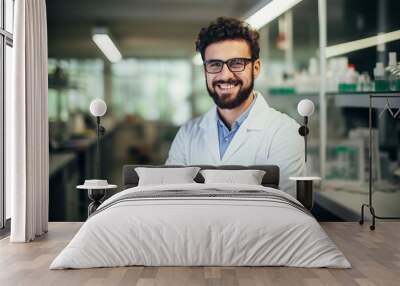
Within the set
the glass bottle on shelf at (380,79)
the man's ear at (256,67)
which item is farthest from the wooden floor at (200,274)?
the man's ear at (256,67)

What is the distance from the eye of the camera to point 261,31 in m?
7.88

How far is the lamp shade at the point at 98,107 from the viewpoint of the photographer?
25.1ft

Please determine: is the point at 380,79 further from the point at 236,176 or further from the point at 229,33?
the point at 236,176

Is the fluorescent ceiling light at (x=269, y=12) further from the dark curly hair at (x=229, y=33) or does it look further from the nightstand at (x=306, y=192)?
the nightstand at (x=306, y=192)

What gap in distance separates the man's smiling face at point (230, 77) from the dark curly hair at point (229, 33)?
4 cm

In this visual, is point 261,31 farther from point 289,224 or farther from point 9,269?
point 9,269

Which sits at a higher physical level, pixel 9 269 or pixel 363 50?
pixel 363 50

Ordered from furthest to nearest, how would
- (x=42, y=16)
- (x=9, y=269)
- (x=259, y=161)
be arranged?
(x=259, y=161) → (x=42, y=16) → (x=9, y=269)

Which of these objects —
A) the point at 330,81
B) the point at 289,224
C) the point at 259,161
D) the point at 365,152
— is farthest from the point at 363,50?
the point at 289,224

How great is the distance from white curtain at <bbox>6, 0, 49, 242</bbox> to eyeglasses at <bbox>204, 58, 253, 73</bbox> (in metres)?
1.89

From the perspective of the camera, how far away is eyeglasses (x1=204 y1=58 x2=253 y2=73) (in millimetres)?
7844

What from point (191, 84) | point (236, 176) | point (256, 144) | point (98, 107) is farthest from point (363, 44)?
point (98, 107)

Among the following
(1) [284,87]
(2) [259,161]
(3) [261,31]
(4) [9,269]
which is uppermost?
(3) [261,31]

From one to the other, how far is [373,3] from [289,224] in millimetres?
3505
